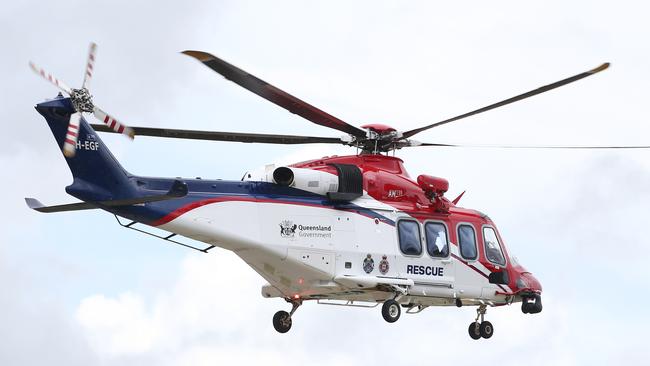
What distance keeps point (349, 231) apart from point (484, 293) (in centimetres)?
414

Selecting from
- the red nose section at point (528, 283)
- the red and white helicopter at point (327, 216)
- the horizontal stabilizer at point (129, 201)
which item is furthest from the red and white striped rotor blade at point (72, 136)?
the red nose section at point (528, 283)

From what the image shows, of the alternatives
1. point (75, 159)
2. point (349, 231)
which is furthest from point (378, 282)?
point (75, 159)

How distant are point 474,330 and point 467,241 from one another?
230 centimetres

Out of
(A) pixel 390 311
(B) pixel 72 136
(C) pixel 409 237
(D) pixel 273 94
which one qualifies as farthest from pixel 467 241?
(B) pixel 72 136

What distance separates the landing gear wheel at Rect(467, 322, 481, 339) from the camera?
99.0 ft

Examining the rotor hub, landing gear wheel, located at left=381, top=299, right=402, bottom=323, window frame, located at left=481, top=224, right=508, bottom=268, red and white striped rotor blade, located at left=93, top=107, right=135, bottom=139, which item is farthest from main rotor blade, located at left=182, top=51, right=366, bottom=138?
landing gear wheel, located at left=381, top=299, right=402, bottom=323

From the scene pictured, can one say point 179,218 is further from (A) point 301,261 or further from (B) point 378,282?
(B) point 378,282

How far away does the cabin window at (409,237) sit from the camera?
1120 inches

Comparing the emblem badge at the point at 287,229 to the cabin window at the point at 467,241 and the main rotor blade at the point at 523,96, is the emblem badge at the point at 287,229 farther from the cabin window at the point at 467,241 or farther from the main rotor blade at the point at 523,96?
the cabin window at the point at 467,241

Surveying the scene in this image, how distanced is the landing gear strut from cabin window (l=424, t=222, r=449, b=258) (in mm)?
3416

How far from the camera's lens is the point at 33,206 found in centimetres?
2662

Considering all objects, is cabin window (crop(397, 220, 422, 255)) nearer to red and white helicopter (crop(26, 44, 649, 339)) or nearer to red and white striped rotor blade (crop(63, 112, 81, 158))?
red and white helicopter (crop(26, 44, 649, 339))

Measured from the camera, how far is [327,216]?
27.7m

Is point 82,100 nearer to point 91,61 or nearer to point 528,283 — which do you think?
point 91,61
